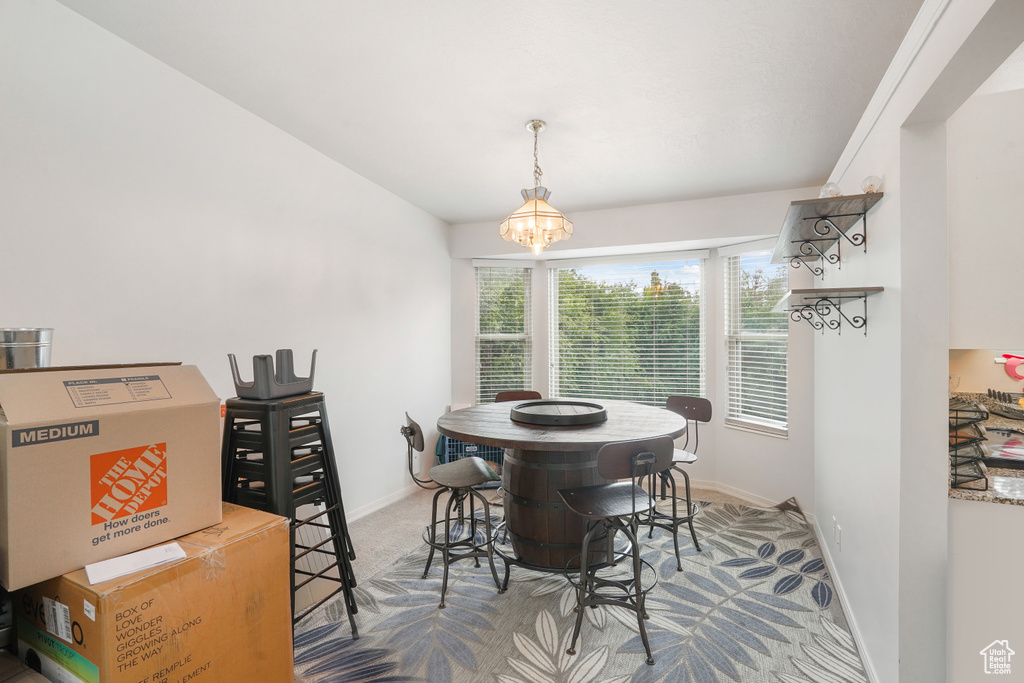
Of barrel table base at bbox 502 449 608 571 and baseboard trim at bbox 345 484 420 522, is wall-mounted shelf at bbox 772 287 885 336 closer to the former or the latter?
barrel table base at bbox 502 449 608 571

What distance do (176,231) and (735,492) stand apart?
4629 mm

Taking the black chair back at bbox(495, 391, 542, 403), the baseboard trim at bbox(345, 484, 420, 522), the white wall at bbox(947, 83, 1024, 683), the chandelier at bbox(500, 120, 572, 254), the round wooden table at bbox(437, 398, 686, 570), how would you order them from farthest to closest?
the black chair back at bbox(495, 391, 542, 403) < the baseboard trim at bbox(345, 484, 420, 522) < the chandelier at bbox(500, 120, 572, 254) < the round wooden table at bbox(437, 398, 686, 570) < the white wall at bbox(947, 83, 1024, 683)

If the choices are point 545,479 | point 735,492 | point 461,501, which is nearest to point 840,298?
point 545,479

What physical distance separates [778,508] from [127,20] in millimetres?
5034

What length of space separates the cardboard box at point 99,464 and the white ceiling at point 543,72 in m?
1.56

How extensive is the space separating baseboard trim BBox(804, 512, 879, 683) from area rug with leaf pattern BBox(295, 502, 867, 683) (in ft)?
0.10

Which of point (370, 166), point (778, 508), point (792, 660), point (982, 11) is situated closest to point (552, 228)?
point (370, 166)

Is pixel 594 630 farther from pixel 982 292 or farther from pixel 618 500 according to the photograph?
pixel 982 292

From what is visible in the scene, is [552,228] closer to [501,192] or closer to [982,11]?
[501,192]

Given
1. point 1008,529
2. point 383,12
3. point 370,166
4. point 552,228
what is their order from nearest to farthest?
point 1008,529, point 383,12, point 552,228, point 370,166

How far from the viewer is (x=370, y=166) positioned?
345cm

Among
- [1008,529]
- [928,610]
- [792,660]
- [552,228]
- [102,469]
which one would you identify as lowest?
[792,660]

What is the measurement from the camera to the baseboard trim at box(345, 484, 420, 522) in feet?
11.6

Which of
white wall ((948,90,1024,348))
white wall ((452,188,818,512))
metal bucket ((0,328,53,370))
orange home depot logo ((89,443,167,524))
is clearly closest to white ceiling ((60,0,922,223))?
white wall ((948,90,1024,348))
